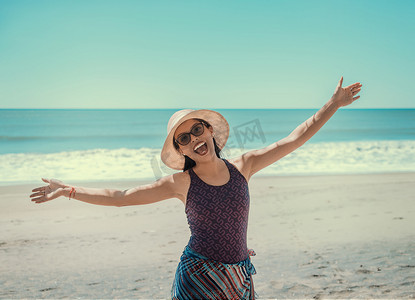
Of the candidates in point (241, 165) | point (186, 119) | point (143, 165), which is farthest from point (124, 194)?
point (143, 165)

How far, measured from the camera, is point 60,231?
6.38m

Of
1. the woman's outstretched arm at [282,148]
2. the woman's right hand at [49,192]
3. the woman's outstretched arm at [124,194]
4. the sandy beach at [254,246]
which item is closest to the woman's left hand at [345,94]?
the woman's outstretched arm at [282,148]

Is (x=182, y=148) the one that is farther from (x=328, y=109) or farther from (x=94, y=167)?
(x=94, y=167)

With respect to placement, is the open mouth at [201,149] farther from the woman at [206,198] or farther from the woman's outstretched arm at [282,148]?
the woman's outstretched arm at [282,148]

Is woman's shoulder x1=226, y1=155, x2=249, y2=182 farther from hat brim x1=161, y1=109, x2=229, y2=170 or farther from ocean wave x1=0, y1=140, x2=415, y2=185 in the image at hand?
ocean wave x1=0, y1=140, x2=415, y2=185

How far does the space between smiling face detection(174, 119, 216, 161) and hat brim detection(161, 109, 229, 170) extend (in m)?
0.03

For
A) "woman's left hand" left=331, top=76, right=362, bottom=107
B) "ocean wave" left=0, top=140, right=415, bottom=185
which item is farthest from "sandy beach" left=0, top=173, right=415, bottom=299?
"ocean wave" left=0, top=140, right=415, bottom=185

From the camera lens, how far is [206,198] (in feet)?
7.09

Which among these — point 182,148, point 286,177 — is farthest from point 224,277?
point 286,177

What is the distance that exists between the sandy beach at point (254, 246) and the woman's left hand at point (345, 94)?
211cm

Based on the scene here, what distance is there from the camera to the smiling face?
2.28 m

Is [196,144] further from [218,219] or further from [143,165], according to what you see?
[143,165]

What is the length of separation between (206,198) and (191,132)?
1.35 feet

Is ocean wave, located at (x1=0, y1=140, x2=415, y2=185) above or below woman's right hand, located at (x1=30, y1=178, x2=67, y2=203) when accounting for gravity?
above
